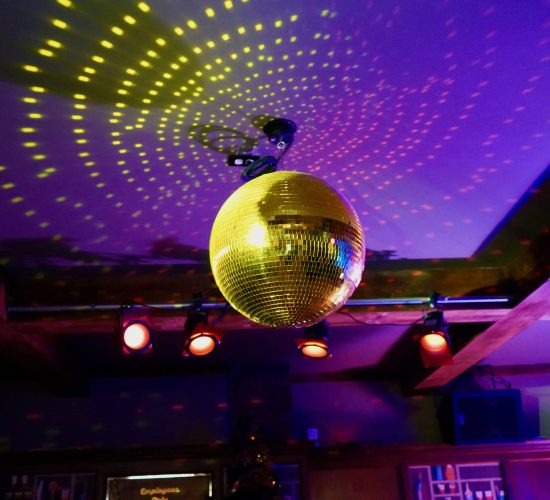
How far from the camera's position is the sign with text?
15.4 ft

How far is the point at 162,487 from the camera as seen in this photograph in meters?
4.72

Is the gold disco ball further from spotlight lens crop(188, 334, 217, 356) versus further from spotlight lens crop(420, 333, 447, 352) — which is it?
spotlight lens crop(420, 333, 447, 352)

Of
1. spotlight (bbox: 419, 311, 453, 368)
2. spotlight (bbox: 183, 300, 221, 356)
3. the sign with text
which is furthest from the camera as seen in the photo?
the sign with text

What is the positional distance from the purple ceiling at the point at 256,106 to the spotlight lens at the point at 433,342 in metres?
0.68

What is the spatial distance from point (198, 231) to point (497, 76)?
156cm

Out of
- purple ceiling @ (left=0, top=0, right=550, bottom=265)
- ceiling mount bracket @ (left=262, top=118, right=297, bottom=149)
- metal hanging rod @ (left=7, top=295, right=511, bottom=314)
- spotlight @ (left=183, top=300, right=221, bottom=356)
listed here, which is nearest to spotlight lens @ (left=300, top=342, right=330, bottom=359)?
metal hanging rod @ (left=7, top=295, right=511, bottom=314)

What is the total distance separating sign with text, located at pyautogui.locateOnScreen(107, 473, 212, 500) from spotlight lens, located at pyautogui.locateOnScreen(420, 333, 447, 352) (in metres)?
2.27

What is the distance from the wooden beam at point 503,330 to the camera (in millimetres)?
3168

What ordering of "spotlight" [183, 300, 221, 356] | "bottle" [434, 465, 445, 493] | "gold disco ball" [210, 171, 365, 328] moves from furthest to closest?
"bottle" [434, 465, 445, 493] → "spotlight" [183, 300, 221, 356] → "gold disco ball" [210, 171, 365, 328]

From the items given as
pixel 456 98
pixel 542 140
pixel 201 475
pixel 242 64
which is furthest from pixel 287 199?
pixel 201 475

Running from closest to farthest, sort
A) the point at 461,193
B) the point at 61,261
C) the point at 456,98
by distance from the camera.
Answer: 1. the point at 456,98
2. the point at 461,193
3. the point at 61,261

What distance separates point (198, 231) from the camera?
117 inches

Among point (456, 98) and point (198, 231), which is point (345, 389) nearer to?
point (198, 231)

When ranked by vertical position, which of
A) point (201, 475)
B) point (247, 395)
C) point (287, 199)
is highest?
point (247, 395)
